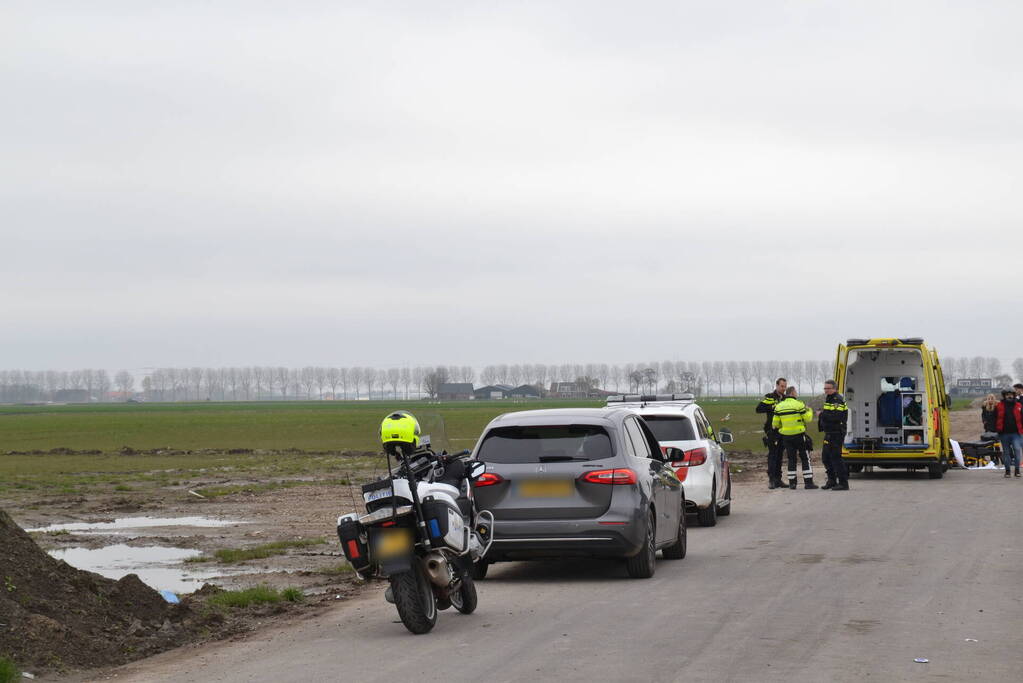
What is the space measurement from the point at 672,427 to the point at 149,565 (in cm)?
716

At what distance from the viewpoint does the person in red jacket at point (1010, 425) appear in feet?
89.8

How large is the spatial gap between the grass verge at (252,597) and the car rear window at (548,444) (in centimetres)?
214

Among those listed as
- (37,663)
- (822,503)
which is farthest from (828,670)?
(822,503)

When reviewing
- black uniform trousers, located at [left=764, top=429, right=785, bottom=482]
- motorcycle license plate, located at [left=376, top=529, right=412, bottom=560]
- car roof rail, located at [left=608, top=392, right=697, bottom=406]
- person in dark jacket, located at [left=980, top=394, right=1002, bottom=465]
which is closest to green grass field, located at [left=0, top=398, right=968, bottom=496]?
motorcycle license plate, located at [left=376, top=529, right=412, bottom=560]

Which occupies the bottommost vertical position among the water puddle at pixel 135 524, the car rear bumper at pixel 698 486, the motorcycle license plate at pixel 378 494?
the water puddle at pixel 135 524

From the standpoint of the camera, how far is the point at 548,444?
40.2ft

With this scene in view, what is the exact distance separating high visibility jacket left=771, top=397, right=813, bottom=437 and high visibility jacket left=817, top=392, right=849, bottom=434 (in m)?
0.29

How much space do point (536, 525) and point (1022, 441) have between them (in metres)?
18.9

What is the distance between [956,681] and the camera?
7.50m

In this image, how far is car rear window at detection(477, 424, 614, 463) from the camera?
12.2 m

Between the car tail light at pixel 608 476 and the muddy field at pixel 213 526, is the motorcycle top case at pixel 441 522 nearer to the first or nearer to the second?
the muddy field at pixel 213 526

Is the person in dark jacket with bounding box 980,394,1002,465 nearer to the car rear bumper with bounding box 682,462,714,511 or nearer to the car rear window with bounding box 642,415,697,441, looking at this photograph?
the car rear window with bounding box 642,415,697,441

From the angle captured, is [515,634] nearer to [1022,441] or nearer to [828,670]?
[828,670]

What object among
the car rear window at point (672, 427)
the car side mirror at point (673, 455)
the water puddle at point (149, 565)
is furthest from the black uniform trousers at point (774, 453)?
the water puddle at point (149, 565)
